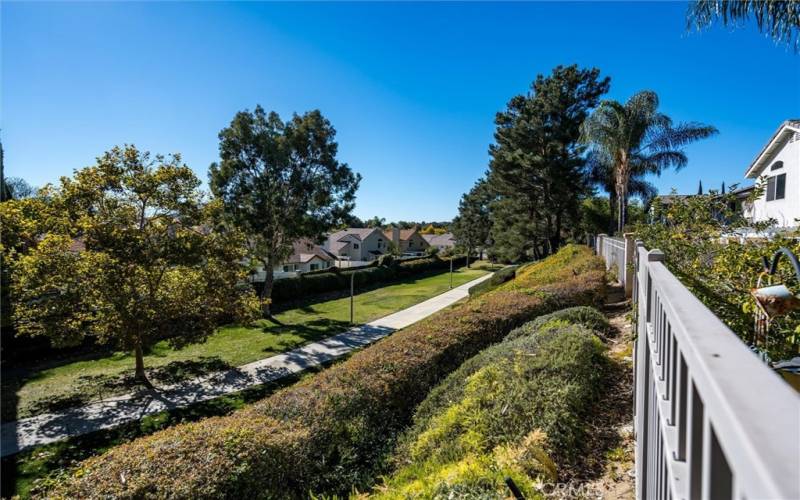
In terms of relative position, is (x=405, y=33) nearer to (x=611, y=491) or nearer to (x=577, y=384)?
(x=577, y=384)

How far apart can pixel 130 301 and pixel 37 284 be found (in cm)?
195

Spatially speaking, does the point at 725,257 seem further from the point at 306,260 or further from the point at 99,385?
the point at 306,260

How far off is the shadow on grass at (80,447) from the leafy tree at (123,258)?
2296mm

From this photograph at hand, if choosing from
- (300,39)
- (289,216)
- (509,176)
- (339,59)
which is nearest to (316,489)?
(300,39)

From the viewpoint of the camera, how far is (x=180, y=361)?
13.7m

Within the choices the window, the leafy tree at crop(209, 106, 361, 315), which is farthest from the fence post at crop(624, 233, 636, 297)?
the leafy tree at crop(209, 106, 361, 315)

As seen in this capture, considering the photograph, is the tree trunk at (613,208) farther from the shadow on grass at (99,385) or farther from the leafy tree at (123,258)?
the shadow on grass at (99,385)

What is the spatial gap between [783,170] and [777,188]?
2.42 feet

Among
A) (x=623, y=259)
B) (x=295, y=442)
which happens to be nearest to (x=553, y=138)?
(x=623, y=259)

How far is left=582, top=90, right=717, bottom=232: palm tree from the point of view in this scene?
2047 centimetres

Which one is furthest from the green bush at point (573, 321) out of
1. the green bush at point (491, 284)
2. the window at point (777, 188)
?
the window at point (777, 188)

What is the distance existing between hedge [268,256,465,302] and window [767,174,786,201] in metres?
17.9

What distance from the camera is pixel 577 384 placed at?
4574 mm

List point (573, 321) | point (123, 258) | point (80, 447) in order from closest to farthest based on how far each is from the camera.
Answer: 1. point (573, 321)
2. point (80, 447)
3. point (123, 258)
